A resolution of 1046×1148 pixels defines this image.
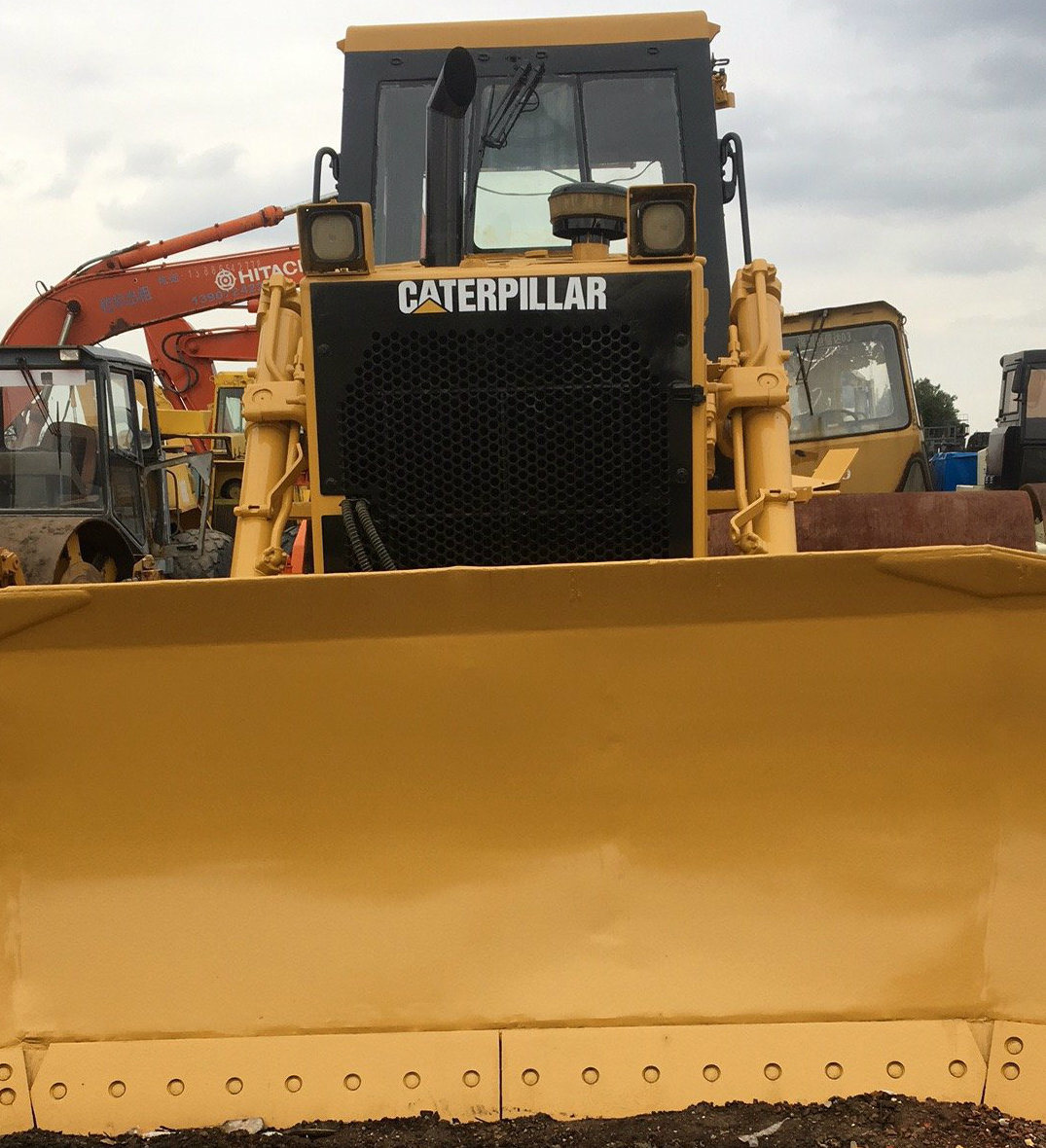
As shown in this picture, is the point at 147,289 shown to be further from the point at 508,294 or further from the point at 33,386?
the point at 508,294

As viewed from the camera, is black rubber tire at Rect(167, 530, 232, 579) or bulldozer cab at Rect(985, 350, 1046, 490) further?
bulldozer cab at Rect(985, 350, 1046, 490)

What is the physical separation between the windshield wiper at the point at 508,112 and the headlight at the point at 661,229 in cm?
121

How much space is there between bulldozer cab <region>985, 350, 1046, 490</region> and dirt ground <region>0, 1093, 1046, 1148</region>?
13364 mm

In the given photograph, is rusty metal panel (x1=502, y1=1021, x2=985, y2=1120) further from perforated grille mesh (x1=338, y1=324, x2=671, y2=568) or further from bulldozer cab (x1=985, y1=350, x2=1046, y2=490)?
bulldozer cab (x1=985, y1=350, x2=1046, y2=490)

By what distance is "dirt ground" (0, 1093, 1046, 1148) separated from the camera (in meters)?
2.49

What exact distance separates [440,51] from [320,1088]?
390cm

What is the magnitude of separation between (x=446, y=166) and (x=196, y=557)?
22.3ft

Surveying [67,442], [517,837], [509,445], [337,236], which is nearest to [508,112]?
[337,236]

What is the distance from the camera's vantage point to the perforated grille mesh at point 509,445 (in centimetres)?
366

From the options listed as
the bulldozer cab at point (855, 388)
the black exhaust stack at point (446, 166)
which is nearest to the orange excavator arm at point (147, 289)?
the bulldozer cab at point (855, 388)

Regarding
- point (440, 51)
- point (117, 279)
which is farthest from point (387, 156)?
point (117, 279)

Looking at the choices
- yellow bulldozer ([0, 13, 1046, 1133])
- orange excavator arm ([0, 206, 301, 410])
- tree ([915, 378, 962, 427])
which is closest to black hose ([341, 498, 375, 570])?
yellow bulldozer ([0, 13, 1046, 1133])

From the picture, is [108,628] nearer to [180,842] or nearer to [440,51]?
[180,842]

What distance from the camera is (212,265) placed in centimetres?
1530
